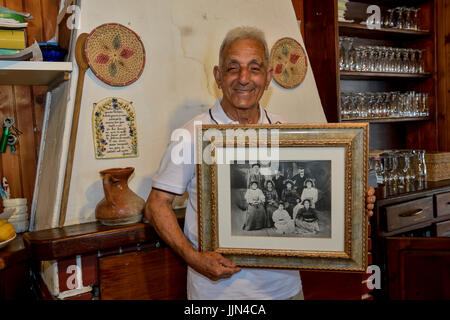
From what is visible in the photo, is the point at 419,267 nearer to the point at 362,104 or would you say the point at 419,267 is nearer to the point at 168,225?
the point at 362,104

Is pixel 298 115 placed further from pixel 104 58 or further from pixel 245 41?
pixel 104 58

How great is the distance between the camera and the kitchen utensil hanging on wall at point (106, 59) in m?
Answer: 1.37

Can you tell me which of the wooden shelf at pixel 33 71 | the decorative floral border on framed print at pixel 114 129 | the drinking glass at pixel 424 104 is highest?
the drinking glass at pixel 424 104

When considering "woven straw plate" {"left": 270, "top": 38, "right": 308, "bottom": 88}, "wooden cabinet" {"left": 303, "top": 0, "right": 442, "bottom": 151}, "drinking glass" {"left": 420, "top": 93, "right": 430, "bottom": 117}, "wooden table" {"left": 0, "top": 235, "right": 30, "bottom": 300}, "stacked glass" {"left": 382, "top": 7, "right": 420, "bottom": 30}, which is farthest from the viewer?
"drinking glass" {"left": 420, "top": 93, "right": 430, "bottom": 117}

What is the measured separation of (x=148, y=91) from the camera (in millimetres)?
1527

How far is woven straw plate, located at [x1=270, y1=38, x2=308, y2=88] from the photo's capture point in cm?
188

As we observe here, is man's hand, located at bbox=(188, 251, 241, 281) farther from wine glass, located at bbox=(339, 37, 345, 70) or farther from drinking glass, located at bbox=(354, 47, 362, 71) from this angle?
drinking glass, located at bbox=(354, 47, 362, 71)

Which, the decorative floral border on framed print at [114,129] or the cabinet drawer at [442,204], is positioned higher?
the decorative floral border on framed print at [114,129]

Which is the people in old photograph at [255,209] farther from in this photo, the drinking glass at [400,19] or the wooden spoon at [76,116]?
the drinking glass at [400,19]

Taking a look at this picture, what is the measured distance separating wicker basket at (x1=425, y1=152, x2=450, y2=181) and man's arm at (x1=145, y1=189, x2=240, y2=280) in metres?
1.87

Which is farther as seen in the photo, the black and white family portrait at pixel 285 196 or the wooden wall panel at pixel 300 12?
the wooden wall panel at pixel 300 12

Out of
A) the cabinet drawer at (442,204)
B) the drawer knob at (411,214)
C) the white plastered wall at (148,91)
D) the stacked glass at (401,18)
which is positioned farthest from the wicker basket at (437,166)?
the white plastered wall at (148,91)

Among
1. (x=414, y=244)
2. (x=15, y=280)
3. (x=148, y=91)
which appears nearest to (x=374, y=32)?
(x=414, y=244)

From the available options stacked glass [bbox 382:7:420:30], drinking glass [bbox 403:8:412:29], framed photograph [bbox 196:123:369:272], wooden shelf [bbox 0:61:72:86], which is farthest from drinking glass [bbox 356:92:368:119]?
wooden shelf [bbox 0:61:72:86]
